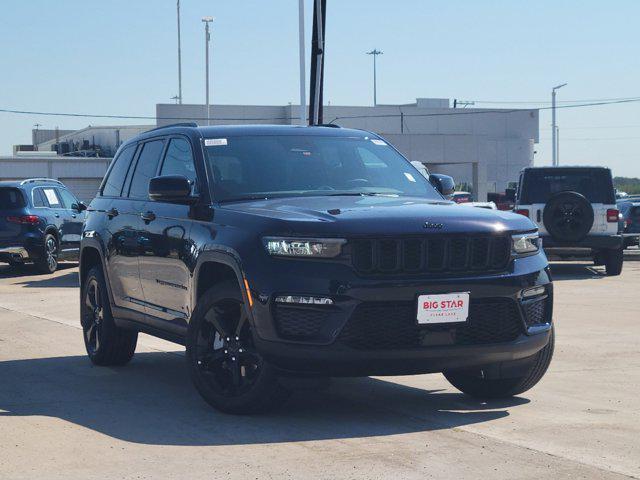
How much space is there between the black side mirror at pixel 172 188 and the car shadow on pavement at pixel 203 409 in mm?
1349

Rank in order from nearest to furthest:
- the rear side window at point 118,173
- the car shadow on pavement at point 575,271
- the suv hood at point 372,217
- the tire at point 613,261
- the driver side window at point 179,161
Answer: the suv hood at point 372,217 → the driver side window at point 179,161 → the rear side window at point 118,173 → the car shadow on pavement at point 575,271 → the tire at point 613,261

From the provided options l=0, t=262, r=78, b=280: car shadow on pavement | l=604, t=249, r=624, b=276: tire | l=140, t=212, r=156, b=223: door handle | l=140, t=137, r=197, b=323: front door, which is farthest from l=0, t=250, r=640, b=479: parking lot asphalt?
l=0, t=262, r=78, b=280: car shadow on pavement

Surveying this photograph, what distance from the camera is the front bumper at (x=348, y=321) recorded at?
6824mm

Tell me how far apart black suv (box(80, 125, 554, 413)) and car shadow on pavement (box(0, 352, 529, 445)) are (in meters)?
0.23

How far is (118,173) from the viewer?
33.4ft

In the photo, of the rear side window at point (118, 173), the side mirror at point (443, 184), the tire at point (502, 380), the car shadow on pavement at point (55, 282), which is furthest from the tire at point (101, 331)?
the car shadow on pavement at point (55, 282)

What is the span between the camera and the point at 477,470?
5.98 meters

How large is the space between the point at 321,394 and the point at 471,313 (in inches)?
65.9

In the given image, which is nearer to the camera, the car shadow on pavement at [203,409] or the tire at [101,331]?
the car shadow on pavement at [203,409]

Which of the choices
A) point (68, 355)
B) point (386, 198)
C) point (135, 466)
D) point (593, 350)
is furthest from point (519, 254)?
point (68, 355)

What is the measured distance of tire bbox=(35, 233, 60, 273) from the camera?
24.0 m

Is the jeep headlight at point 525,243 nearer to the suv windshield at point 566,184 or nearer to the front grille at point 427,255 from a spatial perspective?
the front grille at point 427,255

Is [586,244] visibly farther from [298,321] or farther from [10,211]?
[298,321]

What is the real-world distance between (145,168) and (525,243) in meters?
3.39
